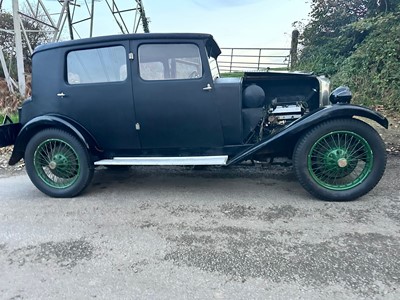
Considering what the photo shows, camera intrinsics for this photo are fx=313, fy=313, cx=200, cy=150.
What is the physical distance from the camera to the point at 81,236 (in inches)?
109

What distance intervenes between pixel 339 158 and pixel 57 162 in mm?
3122

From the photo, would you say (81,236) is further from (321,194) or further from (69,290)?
(321,194)

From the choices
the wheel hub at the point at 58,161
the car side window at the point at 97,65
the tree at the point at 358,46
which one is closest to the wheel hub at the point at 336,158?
the car side window at the point at 97,65

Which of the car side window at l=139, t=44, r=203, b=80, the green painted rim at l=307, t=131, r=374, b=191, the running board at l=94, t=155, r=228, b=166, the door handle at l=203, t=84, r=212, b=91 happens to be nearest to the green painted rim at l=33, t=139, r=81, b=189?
the running board at l=94, t=155, r=228, b=166

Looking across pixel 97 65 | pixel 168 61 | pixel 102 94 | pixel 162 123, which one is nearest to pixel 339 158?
pixel 162 123

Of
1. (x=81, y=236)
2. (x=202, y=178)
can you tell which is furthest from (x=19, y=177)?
(x=202, y=178)

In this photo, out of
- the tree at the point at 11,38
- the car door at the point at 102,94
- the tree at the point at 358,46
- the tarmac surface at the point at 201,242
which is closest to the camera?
the tarmac surface at the point at 201,242

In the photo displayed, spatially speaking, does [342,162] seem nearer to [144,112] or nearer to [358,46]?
[144,112]

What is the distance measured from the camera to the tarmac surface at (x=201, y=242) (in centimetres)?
204

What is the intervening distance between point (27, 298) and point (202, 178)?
2.47 m

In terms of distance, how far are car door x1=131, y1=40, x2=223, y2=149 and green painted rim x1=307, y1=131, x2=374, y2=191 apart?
3.52 feet

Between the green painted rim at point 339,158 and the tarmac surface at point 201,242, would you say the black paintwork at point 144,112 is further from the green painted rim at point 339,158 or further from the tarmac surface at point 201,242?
the tarmac surface at point 201,242

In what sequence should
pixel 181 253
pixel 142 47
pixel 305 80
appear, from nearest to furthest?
pixel 181 253
pixel 142 47
pixel 305 80

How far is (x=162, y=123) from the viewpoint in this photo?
3506 mm
